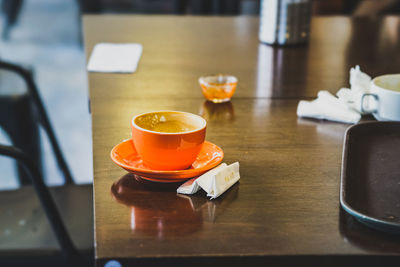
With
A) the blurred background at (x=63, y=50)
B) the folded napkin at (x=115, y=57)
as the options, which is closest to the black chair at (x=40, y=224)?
the blurred background at (x=63, y=50)

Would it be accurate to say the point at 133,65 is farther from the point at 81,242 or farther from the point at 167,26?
the point at 167,26

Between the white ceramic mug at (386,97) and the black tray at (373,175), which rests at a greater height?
the white ceramic mug at (386,97)

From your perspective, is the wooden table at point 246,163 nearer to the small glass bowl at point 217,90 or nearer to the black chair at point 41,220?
the small glass bowl at point 217,90

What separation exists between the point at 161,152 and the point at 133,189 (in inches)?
2.3

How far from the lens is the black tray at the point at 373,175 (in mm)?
600

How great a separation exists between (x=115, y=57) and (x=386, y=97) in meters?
0.74

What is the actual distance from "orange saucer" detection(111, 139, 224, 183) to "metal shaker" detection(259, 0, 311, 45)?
88 cm

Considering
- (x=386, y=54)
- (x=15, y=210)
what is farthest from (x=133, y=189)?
(x=386, y=54)

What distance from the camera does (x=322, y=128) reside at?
0.91 metres

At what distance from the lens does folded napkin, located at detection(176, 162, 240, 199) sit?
642mm

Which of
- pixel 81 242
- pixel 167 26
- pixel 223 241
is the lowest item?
pixel 81 242

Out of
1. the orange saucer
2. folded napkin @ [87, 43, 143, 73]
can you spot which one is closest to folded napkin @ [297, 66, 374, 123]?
the orange saucer

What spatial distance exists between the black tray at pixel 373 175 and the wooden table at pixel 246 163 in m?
0.02

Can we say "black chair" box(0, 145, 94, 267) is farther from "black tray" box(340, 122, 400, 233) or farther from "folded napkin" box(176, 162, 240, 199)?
"black tray" box(340, 122, 400, 233)
